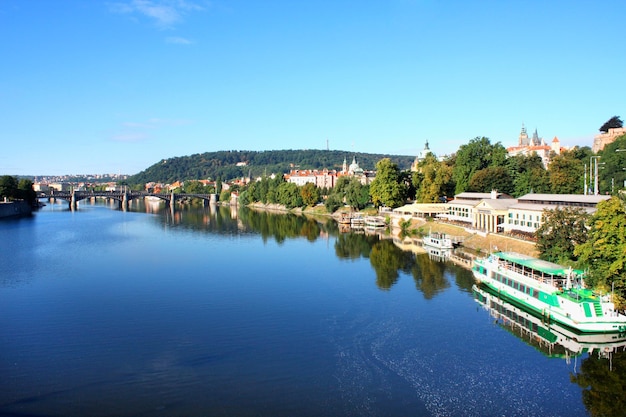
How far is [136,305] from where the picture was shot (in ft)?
84.3

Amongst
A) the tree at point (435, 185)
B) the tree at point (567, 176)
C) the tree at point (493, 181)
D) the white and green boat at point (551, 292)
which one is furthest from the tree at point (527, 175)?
the white and green boat at point (551, 292)

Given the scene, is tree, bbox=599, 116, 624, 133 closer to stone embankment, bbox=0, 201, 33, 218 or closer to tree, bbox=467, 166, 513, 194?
tree, bbox=467, 166, 513, 194

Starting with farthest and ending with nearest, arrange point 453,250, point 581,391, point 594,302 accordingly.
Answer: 1. point 453,250
2. point 594,302
3. point 581,391

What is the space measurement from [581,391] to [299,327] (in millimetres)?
10467

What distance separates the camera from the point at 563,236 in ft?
93.9

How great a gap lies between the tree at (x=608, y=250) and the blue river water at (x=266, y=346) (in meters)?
3.89

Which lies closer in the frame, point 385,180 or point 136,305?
point 136,305

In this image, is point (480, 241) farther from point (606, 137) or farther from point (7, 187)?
point (7, 187)

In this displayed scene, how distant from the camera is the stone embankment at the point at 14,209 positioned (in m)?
82.9

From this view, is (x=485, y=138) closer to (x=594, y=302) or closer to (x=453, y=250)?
(x=453, y=250)

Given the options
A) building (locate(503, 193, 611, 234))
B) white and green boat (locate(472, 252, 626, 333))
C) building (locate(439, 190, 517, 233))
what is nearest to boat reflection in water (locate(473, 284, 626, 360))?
white and green boat (locate(472, 252, 626, 333))

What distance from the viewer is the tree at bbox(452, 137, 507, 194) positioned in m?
62.8

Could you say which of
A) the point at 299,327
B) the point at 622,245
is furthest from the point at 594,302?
the point at 299,327

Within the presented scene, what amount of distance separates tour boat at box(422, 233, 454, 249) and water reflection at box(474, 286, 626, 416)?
17102mm
